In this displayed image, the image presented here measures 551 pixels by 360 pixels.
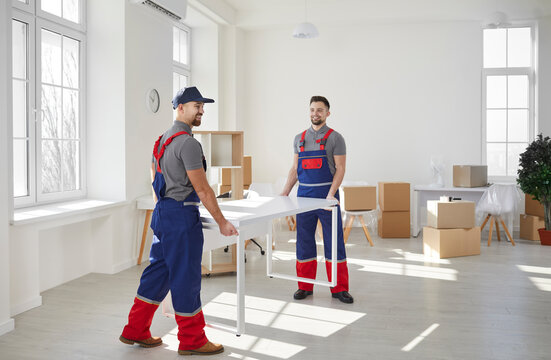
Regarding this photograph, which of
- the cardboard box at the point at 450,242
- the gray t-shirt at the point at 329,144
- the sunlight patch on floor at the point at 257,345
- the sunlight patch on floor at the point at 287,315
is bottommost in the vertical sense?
the sunlight patch on floor at the point at 257,345

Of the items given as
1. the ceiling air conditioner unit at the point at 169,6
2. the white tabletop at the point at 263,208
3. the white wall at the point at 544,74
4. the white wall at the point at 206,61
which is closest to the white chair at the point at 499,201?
the white wall at the point at 544,74

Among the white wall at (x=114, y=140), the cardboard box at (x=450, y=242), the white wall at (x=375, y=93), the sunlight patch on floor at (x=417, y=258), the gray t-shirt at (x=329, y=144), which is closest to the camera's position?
the gray t-shirt at (x=329, y=144)

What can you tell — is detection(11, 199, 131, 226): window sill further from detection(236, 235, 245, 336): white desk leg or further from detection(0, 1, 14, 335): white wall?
detection(236, 235, 245, 336): white desk leg

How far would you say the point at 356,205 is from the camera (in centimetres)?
715

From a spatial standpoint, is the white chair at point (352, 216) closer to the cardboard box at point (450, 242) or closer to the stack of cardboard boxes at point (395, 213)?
the stack of cardboard boxes at point (395, 213)

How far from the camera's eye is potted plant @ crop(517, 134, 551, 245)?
22.2ft

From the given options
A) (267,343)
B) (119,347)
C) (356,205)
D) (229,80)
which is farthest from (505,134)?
(119,347)

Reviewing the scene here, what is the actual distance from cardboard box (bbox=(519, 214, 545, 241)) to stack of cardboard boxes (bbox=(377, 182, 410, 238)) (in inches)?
63.9

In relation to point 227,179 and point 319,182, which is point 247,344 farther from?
point 227,179

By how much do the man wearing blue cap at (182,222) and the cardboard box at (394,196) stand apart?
15.4ft

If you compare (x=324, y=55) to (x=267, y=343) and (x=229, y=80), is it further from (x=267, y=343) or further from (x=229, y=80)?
(x=267, y=343)

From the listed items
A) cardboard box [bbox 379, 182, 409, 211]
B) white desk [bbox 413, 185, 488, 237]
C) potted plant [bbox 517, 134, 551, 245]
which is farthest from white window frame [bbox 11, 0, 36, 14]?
potted plant [bbox 517, 134, 551, 245]

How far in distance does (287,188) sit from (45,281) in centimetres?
229

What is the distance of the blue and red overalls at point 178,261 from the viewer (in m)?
2.98
